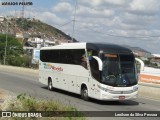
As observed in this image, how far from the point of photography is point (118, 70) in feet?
63.9

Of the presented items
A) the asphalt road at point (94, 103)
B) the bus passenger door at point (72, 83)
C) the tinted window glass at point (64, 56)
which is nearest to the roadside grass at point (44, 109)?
the asphalt road at point (94, 103)

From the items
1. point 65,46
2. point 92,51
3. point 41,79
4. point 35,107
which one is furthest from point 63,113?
point 41,79

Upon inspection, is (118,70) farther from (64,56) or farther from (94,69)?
(64,56)

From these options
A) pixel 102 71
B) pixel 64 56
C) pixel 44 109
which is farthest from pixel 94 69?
pixel 44 109

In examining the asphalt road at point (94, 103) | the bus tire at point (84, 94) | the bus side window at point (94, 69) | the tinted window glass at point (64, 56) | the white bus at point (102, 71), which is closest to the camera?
the asphalt road at point (94, 103)

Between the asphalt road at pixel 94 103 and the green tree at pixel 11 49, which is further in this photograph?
the green tree at pixel 11 49

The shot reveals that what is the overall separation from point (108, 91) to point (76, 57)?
371cm

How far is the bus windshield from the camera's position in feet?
63.4

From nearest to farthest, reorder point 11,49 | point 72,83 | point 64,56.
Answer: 1. point 72,83
2. point 64,56
3. point 11,49

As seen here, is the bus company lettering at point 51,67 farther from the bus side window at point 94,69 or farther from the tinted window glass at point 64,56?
the bus side window at point 94,69

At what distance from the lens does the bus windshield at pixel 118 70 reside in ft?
63.4

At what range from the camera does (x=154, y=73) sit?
3634cm

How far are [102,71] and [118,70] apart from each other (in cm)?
75

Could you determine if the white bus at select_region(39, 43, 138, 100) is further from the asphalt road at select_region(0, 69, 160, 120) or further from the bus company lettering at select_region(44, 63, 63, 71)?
the bus company lettering at select_region(44, 63, 63, 71)
